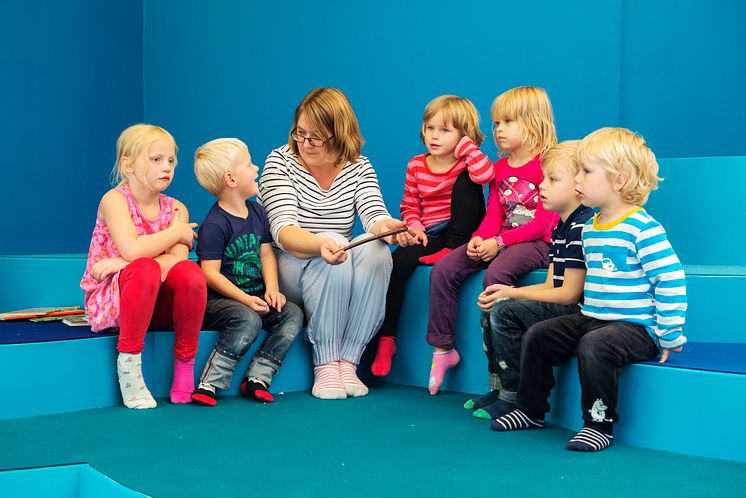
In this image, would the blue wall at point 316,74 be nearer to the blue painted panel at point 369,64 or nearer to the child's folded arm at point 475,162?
the blue painted panel at point 369,64

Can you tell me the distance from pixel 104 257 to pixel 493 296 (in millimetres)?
1187

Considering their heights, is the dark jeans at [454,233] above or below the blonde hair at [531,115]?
below

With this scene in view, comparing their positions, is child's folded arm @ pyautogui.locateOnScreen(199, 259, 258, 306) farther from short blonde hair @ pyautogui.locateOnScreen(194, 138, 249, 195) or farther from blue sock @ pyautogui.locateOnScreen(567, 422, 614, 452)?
blue sock @ pyautogui.locateOnScreen(567, 422, 614, 452)

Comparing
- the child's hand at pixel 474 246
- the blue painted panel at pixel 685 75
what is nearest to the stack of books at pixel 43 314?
the child's hand at pixel 474 246

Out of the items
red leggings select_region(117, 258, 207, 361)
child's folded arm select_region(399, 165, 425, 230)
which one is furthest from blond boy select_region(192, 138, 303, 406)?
child's folded arm select_region(399, 165, 425, 230)

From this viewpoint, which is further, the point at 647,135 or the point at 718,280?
the point at 647,135

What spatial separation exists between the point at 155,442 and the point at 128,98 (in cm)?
298

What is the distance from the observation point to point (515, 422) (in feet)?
8.39

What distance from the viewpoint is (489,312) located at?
2.76 meters

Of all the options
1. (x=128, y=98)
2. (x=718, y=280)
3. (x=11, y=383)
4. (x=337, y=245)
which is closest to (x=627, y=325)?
(x=718, y=280)

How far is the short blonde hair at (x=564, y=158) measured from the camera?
2.65 m

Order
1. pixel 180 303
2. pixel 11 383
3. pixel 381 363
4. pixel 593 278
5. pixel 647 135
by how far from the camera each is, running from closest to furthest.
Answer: pixel 593 278
pixel 11 383
pixel 180 303
pixel 381 363
pixel 647 135

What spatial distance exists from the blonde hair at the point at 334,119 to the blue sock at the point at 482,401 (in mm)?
935

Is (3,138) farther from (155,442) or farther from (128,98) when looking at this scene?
(155,442)
